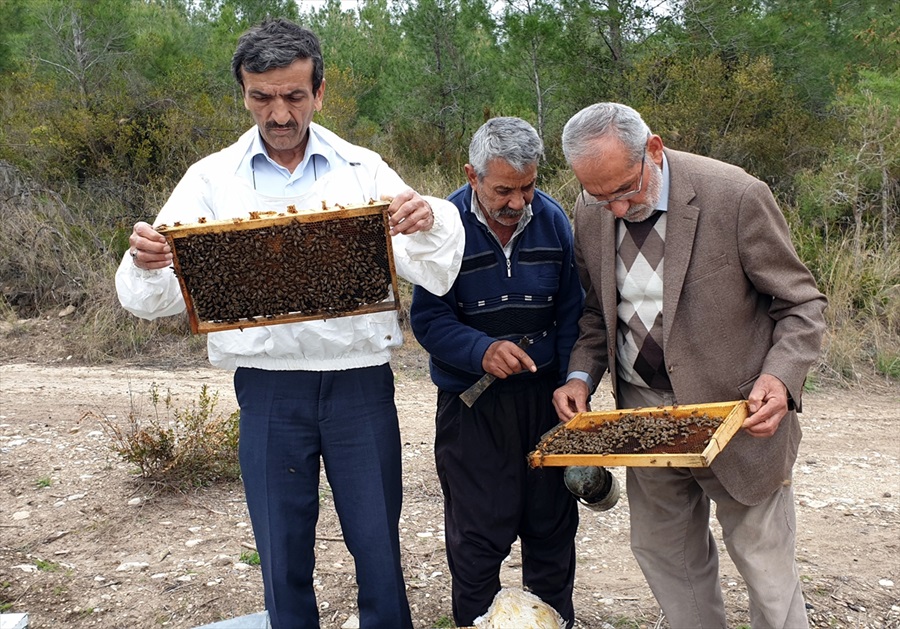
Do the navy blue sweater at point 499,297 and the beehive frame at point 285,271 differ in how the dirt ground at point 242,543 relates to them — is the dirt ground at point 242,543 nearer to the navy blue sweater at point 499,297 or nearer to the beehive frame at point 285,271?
the navy blue sweater at point 499,297

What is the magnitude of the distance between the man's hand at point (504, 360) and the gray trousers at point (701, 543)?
1.69 feet

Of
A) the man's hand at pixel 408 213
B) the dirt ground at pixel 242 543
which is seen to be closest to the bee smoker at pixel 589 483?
the dirt ground at pixel 242 543

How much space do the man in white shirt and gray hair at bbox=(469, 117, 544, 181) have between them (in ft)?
1.18

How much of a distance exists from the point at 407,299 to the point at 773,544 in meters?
7.03

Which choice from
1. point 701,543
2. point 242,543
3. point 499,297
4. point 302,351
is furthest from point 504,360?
point 242,543

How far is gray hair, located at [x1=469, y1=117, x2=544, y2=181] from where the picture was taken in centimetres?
357

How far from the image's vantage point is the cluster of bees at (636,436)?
333cm

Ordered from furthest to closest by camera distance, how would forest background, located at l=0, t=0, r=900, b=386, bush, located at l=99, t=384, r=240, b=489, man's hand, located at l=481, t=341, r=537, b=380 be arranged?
forest background, located at l=0, t=0, r=900, b=386 → bush, located at l=99, t=384, r=240, b=489 → man's hand, located at l=481, t=341, r=537, b=380

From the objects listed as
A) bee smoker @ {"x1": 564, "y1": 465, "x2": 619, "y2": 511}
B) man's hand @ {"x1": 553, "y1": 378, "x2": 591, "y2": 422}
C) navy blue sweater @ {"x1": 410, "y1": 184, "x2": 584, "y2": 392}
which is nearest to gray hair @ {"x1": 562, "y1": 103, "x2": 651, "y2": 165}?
navy blue sweater @ {"x1": 410, "y1": 184, "x2": 584, "y2": 392}

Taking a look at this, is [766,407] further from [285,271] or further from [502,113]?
[502,113]

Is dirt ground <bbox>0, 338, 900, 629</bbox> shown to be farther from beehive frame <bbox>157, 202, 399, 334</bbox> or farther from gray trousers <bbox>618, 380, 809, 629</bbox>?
beehive frame <bbox>157, 202, 399, 334</bbox>

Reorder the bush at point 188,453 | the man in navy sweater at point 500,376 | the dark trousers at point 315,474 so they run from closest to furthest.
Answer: the dark trousers at point 315,474, the man in navy sweater at point 500,376, the bush at point 188,453

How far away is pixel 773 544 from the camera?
138 inches

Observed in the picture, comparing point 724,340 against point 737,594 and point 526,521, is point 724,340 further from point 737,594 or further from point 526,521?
point 737,594
